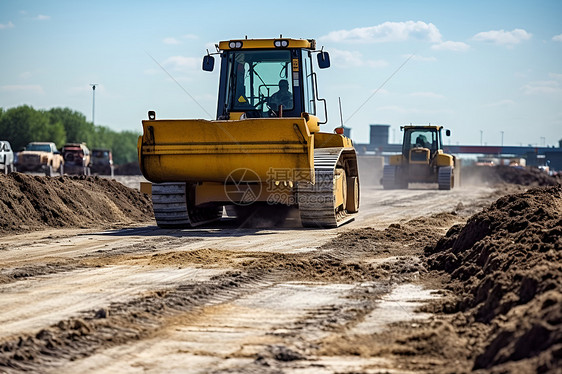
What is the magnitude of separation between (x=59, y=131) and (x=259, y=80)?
72.9 m

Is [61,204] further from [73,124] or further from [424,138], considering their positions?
[73,124]

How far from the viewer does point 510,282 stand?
267 inches

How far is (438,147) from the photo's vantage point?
123 ft

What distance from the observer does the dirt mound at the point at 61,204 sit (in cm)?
1628

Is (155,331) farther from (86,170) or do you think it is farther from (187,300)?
(86,170)

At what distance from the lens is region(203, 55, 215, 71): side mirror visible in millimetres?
16266

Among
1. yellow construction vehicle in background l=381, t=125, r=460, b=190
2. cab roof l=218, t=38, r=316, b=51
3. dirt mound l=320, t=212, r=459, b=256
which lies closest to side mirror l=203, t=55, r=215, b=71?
cab roof l=218, t=38, r=316, b=51

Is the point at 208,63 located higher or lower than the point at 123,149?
higher

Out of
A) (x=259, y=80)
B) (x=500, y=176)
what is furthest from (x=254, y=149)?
(x=500, y=176)

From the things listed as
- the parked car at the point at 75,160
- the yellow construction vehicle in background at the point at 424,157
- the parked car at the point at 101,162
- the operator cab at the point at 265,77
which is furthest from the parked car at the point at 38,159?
the operator cab at the point at 265,77

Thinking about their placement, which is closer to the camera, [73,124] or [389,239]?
[389,239]

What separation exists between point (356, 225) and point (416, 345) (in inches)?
416

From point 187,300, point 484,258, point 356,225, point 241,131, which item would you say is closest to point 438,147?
point 356,225

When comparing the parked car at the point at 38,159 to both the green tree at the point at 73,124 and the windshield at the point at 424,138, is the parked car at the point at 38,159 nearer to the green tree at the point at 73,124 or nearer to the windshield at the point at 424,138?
the windshield at the point at 424,138
